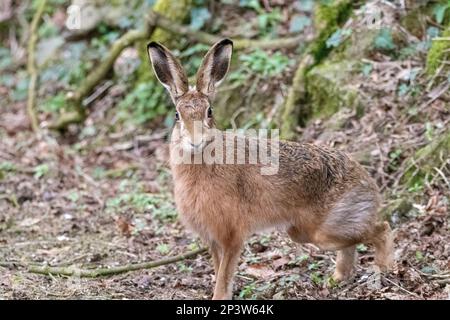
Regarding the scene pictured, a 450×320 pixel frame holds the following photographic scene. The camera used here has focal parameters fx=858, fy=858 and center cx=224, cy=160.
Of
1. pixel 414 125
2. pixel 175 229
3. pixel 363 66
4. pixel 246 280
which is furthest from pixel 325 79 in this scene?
pixel 246 280

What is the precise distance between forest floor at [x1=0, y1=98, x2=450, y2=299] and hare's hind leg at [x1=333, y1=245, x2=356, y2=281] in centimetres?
7

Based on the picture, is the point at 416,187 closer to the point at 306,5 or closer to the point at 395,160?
the point at 395,160

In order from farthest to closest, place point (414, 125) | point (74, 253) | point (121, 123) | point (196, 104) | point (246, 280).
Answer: point (121, 123), point (414, 125), point (74, 253), point (246, 280), point (196, 104)

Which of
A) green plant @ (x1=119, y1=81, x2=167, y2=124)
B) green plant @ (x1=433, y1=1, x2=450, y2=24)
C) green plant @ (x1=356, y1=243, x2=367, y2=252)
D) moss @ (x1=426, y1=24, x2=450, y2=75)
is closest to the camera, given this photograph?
green plant @ (x1=356, y1=243, x2=367, y2=252)

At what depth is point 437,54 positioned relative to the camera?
297 inches

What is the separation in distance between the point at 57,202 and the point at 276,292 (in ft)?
10.3

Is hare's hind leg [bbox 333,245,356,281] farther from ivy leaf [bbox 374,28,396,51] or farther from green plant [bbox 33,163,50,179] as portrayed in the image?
green plant [bbox 33,163,50,179]

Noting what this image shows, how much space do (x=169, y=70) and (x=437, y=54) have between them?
2.89 metres

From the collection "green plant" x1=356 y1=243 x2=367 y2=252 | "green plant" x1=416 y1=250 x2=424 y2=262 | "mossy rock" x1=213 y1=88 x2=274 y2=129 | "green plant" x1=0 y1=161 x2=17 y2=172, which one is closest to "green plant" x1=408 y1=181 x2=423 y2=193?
"green plant" x1=356 y1=243 x2=367 y2=252

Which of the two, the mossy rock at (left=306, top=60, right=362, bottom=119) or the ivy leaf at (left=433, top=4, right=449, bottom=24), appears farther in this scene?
the mossy rock at (left=306, top=60, right=362, bottom=119)

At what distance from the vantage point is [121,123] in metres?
10.1

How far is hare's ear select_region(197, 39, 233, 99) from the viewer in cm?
568

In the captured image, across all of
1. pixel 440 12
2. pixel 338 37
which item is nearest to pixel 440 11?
pixel 440 12

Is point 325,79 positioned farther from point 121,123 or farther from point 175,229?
point 121,123
